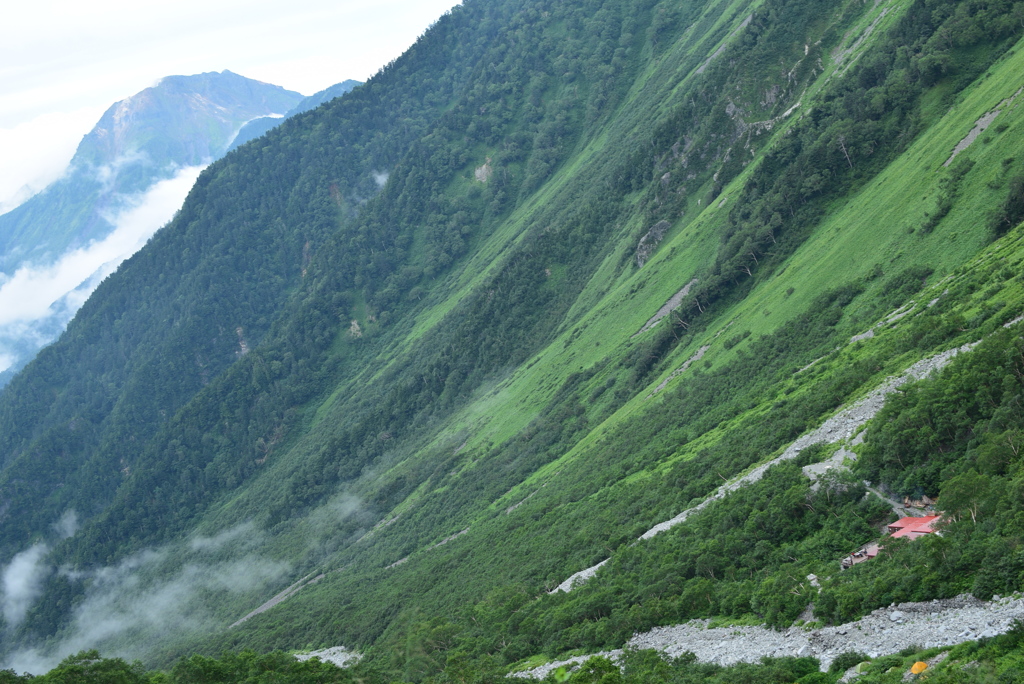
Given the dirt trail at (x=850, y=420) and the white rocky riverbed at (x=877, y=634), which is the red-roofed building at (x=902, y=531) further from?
the dirt trail at (x=850, y=420)

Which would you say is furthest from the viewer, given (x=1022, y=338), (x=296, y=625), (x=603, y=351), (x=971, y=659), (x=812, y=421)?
(x=603, y=351)

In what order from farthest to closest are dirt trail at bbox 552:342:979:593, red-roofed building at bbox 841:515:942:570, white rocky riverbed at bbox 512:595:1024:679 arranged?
dirt trail at bbox 552:342:979:593
red-roofed building at bbox 841:515:942:570
white rocky riverbed at bbox 512:595:1024:679

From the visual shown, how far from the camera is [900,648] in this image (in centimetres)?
4306

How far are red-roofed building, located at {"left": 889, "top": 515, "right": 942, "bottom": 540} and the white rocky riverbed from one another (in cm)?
725

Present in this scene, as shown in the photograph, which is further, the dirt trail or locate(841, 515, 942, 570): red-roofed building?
the dirt trail

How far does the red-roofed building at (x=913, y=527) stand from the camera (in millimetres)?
52453

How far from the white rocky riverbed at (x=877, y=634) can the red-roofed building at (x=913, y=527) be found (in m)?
7.25

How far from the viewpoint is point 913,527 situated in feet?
177

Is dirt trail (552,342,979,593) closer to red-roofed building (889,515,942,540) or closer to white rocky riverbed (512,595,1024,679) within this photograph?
red-roofed building (889,515,942,540)

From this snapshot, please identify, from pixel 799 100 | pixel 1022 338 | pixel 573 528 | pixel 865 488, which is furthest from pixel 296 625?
pixel 799 100

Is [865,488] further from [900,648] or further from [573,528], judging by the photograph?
[573,528]

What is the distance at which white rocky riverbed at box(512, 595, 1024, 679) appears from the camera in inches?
1609

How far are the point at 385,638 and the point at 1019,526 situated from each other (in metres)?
109

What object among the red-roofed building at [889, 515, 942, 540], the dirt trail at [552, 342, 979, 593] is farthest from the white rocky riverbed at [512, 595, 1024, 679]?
the dirt trail at [552, 342, 979, 593]
